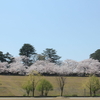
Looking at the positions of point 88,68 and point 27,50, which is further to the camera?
point 27,50

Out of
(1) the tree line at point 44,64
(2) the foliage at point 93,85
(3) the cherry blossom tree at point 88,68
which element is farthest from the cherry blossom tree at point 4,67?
(2) the foliage at point 93,85

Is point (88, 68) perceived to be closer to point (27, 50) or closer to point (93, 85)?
point (27, 50)

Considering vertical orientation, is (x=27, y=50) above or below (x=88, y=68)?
above

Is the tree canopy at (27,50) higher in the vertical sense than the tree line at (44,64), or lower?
higher

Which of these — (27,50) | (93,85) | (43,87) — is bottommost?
(43,87)

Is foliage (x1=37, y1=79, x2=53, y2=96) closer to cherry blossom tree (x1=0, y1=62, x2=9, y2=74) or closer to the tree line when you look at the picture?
the tree line

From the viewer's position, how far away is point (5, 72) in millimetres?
75000

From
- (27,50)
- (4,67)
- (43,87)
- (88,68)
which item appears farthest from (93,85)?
(27,50)

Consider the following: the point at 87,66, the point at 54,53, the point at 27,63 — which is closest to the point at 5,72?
the point at 27,63

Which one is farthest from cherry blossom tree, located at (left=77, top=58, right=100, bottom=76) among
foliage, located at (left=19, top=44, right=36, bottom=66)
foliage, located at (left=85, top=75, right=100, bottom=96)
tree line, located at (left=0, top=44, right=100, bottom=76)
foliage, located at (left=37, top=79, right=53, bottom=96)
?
foliage, located at (left=37, top=79, right=53, bottom=96)

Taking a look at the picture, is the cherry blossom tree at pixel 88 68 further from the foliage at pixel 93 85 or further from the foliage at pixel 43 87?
the foliage at pixel 43 87

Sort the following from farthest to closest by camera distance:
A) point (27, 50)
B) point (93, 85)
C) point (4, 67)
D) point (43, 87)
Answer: point (27, 50) < point (4, 67) < point (93, 85) < point (43, 87)

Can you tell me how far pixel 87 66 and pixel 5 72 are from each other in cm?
2961

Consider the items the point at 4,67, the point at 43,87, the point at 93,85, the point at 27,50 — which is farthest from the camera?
the point at 27,50
